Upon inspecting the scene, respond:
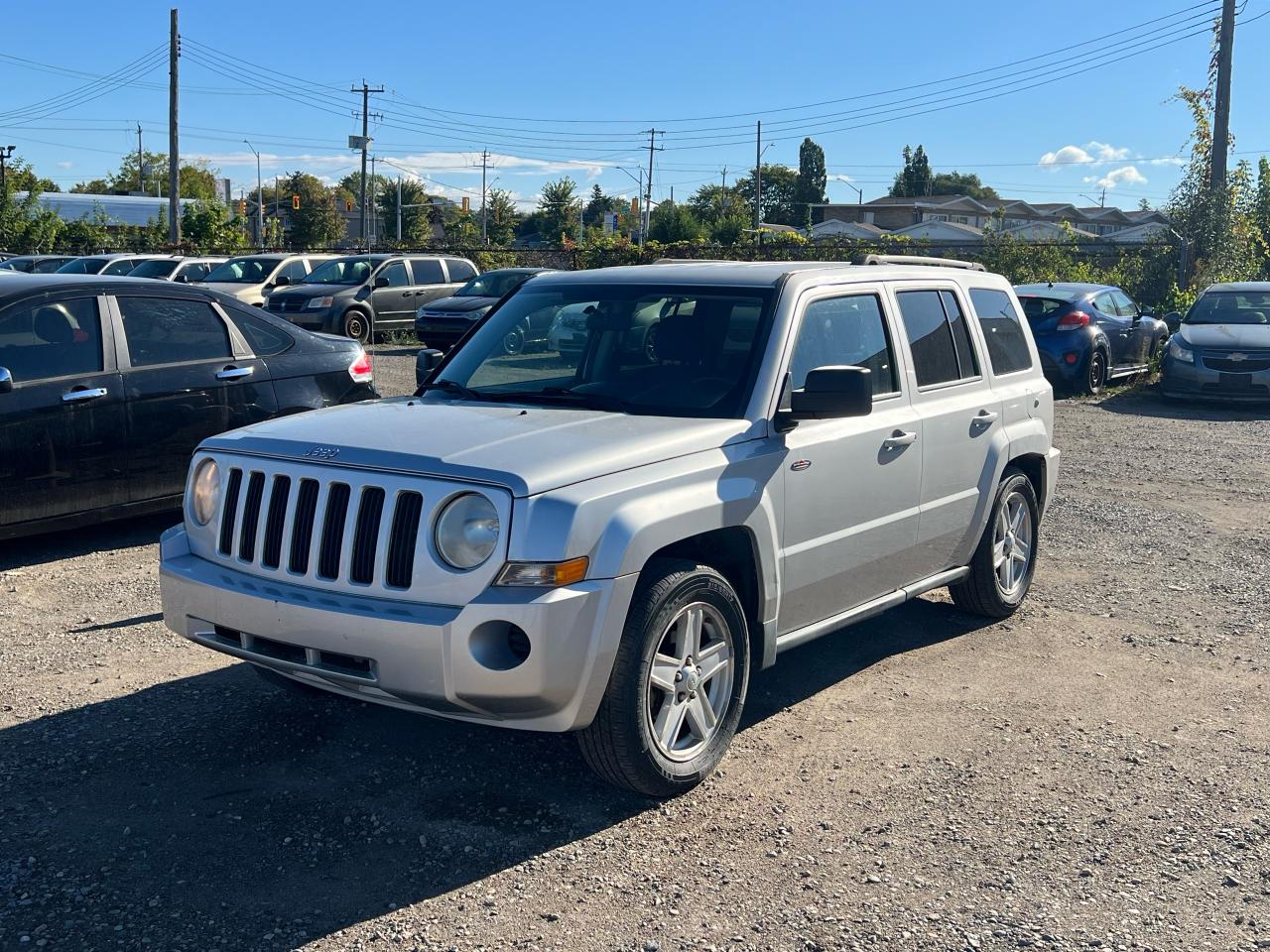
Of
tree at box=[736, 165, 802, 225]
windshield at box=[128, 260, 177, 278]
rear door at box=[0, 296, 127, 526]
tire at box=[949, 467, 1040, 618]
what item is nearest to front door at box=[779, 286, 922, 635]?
tire at box=[949, 467, 1040, 618]

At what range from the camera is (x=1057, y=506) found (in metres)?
10.2

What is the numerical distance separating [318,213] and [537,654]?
101 meters

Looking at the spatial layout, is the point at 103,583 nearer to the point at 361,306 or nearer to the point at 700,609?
the point at 700,609

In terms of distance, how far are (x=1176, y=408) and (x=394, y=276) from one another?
48.3 feet

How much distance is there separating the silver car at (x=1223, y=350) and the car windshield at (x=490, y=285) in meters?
11.1

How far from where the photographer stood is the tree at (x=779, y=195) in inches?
5148

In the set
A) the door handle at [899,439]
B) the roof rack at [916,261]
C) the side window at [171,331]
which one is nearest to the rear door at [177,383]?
the side window at [171,331]

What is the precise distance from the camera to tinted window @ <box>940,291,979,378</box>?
20.5 feet

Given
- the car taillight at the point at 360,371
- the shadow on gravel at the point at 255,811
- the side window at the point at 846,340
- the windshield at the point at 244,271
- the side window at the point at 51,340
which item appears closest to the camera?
the shadow on gravel at the point at 255,811

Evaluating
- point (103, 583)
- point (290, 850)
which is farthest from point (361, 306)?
point (290, 850)

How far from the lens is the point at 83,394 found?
7.48 metres

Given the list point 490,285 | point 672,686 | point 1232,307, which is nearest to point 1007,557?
point 672,686

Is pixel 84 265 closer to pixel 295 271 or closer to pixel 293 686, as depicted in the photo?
pixel 295 271

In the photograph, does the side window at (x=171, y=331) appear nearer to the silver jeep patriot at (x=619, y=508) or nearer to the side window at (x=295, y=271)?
the silver jeep patriot at (x=619, y=508)
